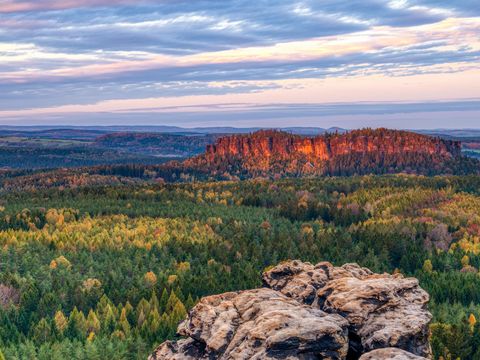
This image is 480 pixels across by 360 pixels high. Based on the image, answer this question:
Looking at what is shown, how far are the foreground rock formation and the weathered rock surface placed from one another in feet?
0.07

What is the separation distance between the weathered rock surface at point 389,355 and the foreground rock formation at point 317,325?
0.02 m

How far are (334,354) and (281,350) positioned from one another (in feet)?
10.2

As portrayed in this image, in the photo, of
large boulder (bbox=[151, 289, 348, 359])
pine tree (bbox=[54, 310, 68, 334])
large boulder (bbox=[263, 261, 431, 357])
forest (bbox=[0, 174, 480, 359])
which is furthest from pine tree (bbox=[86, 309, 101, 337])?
large boulder (bbox=[151, 289, 348, 359])

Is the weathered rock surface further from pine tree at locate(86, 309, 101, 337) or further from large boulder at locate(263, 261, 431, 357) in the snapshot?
pine tree at locate(86, 309, 101, 337)

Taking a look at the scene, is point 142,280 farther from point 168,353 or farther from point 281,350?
point 281,350

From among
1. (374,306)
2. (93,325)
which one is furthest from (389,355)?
(93,325)

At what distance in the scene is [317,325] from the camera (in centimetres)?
3281

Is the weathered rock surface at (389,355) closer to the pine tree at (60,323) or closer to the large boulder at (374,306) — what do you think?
the large boulder at (374,306)

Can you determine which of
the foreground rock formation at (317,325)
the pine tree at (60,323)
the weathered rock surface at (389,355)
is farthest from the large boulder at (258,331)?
the pine tree at (60,323)

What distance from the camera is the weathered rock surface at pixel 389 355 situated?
102ft

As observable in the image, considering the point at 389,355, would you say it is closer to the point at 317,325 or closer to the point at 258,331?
the point at 317,325

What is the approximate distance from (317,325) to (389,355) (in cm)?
426

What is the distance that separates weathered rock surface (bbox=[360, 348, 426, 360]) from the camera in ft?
102

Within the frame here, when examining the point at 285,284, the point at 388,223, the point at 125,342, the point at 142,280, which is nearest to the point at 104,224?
the point at 142,280
